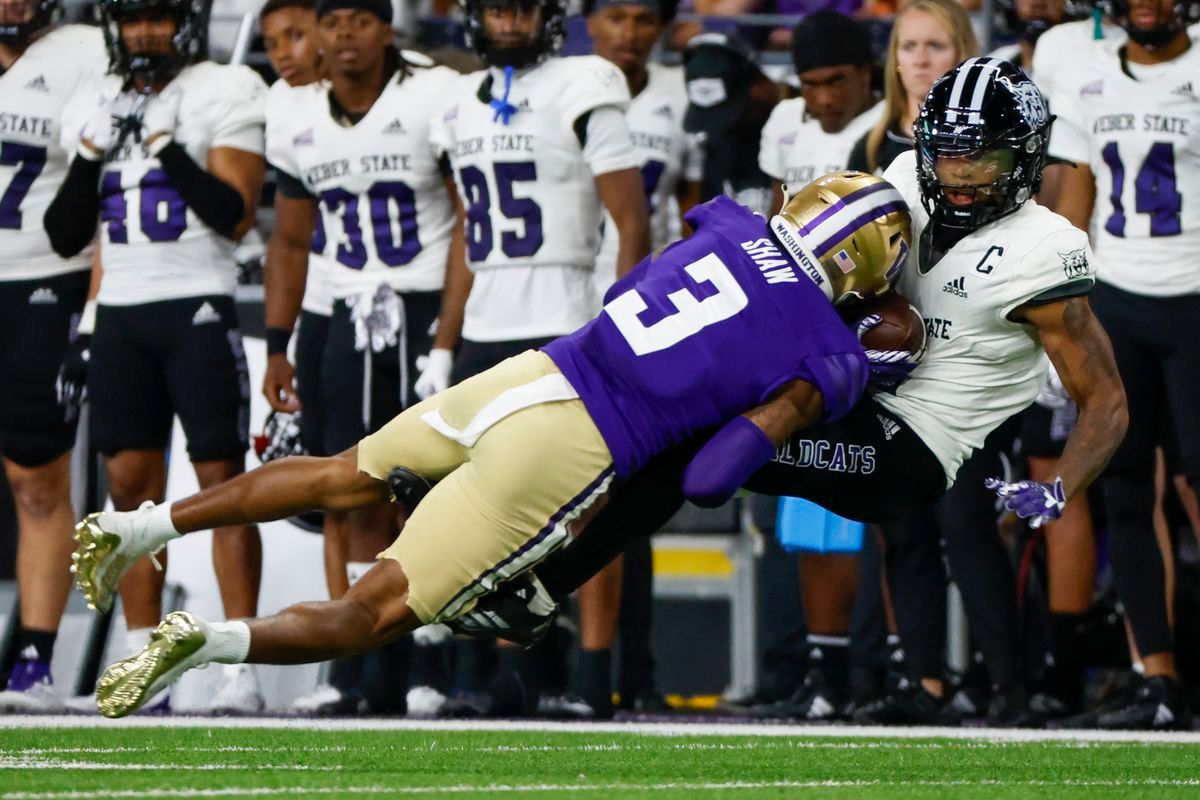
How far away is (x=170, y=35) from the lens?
6504 mm

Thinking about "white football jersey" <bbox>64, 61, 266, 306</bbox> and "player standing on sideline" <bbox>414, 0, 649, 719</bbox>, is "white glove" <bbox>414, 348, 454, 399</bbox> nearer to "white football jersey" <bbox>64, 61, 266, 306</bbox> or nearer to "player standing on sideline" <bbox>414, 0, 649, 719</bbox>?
"player standing on sideline" <bbox>414, 0, 649, 719</bbox>

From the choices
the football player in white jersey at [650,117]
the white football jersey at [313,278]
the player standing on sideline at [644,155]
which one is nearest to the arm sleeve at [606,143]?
the player standing on sideline at [644,155]

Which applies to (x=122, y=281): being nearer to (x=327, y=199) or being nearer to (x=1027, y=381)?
(x=327, y=199)

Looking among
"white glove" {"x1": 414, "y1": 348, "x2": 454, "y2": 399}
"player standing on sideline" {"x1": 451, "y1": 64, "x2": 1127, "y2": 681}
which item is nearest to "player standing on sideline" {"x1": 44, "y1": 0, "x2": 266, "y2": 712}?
"white glove" {"x1": 414, "y1": 348, "x2": 454, "y2": 399}

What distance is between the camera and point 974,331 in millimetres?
4848

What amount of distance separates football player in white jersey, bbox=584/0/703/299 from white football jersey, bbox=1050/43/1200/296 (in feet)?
4.16

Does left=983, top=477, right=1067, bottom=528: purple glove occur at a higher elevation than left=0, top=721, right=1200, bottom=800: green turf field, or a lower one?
higher

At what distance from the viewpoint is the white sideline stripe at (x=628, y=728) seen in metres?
5.53

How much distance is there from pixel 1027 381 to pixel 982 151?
54 cm

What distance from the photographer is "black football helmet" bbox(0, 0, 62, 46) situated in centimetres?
677

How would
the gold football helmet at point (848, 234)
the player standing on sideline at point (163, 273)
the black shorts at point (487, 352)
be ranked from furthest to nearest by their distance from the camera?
the player standing on sideline at point (163, 273)
the black shorts at point (487, 352)
the gold football helmet at point (848, 234)

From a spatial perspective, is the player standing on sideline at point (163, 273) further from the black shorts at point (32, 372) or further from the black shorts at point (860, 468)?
the black shorts at point (860, 468)

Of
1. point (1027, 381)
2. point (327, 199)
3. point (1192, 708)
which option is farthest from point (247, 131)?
point (1192, 708)

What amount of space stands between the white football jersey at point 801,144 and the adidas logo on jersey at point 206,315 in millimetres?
1731
